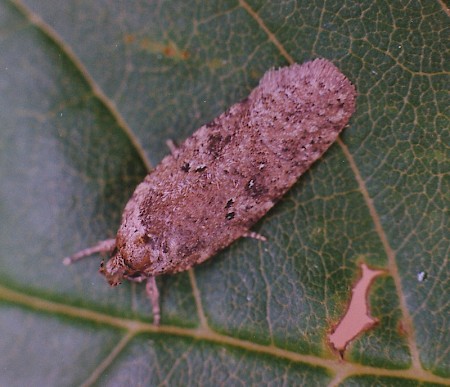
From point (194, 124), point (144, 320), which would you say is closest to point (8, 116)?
point (194, 124)

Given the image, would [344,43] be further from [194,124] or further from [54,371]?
[54,371]

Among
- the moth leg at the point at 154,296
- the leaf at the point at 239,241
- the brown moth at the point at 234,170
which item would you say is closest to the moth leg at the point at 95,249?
the leaf at the point at 239,241

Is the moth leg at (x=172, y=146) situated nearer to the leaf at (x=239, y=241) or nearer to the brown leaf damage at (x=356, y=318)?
the leaf at (x=239, y=241)

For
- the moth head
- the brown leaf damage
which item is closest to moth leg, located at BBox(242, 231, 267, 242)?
the brown leaf damage

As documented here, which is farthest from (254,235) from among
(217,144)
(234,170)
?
(217,144)

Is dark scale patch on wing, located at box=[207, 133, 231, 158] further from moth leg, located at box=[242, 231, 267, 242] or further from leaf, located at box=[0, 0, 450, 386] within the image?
moth leg, located at box=[242, 231, 267, 242]

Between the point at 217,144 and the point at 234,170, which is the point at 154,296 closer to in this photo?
the point at 234,170
